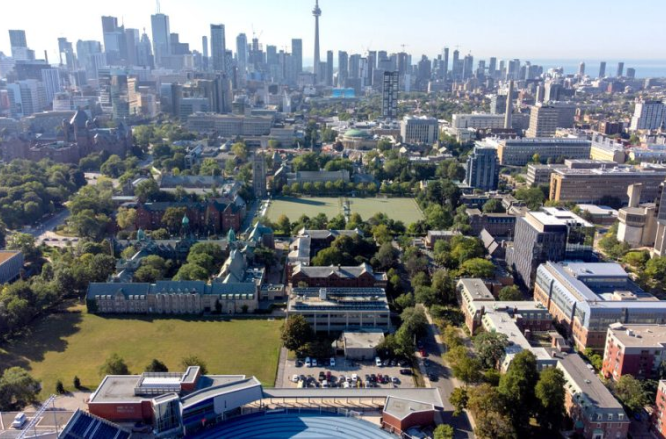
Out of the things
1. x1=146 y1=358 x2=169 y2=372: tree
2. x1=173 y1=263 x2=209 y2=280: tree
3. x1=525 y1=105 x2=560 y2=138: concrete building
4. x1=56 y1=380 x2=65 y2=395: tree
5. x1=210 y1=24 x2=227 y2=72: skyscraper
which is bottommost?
x1=56 y1=380 x2=65 y2=395: tree

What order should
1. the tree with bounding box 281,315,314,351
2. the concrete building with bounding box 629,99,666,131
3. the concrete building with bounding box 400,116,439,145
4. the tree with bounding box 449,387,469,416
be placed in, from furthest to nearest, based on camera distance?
the concrete building with bounding box 629,99,666,131, the concrete building with bounding box 400,116,439,145, the tree with bounding box 281,315,314,351, the tree with bounding box 449,387,469,416

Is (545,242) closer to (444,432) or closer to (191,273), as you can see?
(444,432)

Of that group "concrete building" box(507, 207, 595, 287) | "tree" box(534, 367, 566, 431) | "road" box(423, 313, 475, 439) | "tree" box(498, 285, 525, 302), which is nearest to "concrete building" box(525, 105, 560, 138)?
"concrete building" box(507, 207, 595, 287)

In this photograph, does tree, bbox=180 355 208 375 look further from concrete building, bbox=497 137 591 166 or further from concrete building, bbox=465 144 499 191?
concrete building, bbox=497 137 591 166

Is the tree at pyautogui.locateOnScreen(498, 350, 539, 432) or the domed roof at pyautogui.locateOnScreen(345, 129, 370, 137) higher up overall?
the domed roof at pyautogui.locateOnScreen(345, 129, 370, 137)

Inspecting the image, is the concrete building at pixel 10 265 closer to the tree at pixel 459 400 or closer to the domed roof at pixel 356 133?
the tree at pixel 459 400

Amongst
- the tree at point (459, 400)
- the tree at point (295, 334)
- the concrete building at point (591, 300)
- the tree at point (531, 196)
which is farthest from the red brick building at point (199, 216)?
the tree at point (531, 196)
